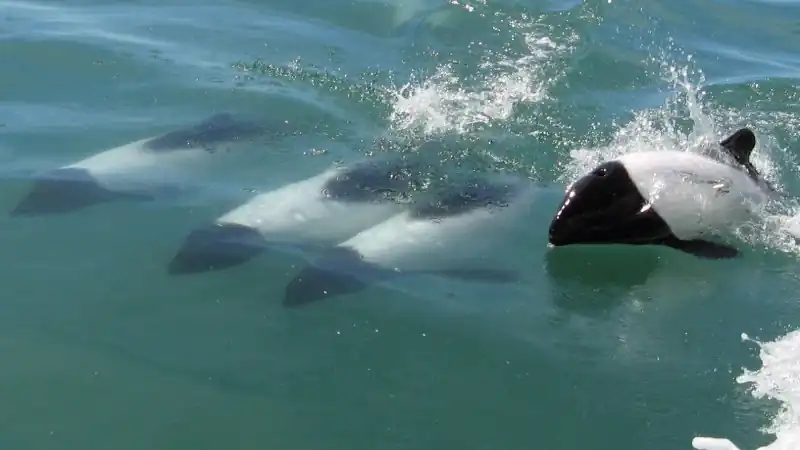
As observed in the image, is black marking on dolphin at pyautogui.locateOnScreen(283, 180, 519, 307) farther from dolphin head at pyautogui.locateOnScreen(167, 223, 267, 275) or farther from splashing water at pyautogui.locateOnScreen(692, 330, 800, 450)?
splashing water at pyautogui.locateOnScreen(692, 330, 800, 450)

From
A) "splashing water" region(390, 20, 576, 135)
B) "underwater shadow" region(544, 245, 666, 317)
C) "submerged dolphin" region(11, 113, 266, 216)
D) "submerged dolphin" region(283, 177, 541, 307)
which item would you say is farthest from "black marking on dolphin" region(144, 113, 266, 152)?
"underwater shadow" region(544, 245, 666, 317)

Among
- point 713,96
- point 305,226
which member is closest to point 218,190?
point 305,226

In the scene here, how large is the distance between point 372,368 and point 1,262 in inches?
148

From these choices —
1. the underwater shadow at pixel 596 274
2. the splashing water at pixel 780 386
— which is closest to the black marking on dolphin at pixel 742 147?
the underwater shadow at pixel 596 274

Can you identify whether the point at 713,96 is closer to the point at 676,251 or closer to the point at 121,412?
the point at 676,251

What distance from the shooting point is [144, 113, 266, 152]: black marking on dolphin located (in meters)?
11.2

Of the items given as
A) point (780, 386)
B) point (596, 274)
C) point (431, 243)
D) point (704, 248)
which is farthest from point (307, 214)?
point (780, 386)

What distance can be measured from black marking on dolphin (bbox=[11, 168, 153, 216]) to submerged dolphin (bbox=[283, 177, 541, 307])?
2.59 metres

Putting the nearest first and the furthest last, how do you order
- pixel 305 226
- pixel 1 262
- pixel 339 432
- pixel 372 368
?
pixel 339 432
pixel 372 368
pixel 1 262
pixel 305 226

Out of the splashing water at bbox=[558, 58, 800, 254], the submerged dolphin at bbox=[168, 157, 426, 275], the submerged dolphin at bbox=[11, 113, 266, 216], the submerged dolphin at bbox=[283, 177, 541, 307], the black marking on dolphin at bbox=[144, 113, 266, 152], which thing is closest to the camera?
the submerged dolphin at bbox=[283, 177, 541, 307]

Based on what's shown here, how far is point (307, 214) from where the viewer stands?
989cm

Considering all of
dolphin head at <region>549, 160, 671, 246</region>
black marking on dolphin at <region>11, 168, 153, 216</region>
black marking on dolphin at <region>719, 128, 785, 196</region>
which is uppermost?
black marking on dolphin at <region>719, 128, 785, 196</region>

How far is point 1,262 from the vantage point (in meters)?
8.45

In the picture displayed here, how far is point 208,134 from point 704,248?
19.9 ft
